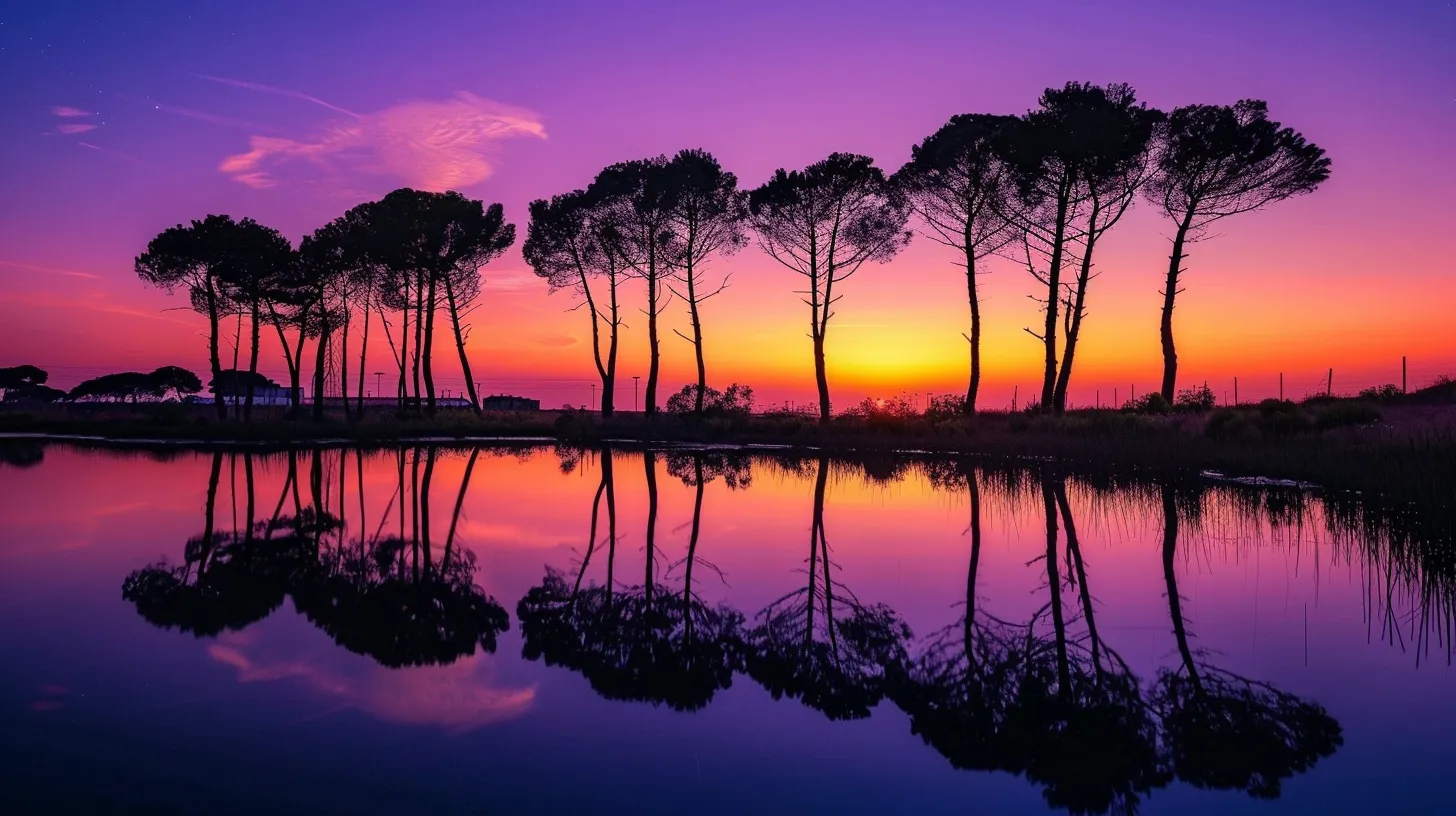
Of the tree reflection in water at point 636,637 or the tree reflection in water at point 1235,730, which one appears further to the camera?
Answer: the tree reflection in water at point 636,637

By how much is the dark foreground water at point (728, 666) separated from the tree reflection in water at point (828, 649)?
0.03 metres

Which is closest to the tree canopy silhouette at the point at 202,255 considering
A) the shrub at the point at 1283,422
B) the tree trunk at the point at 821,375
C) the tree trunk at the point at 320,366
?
the tree trunk at the point at 320,366

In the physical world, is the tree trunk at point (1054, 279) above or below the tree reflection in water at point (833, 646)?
above

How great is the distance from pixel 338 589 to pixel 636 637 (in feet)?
10.3

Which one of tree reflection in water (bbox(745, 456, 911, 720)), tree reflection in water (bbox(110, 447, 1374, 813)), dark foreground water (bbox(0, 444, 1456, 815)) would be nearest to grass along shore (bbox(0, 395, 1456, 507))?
dark foreground water (bbox(0, 444, 1456, 815))

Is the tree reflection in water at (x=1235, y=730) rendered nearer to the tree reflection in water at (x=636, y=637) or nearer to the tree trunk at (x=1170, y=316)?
the tree reflection in water at (x=636, y=637)

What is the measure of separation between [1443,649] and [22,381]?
123907 mm

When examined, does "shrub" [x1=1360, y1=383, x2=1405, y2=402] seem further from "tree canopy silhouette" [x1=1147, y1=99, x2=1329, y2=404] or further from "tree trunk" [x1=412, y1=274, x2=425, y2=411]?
"tree trunk" [x1=412, y1=274, x2=425, y2=411]

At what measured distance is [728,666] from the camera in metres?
5.70

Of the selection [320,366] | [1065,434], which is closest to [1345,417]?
[1065,434]

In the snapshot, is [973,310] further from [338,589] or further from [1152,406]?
[338,589]

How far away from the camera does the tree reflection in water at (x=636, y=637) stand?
210 inches

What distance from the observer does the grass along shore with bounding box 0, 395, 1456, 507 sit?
14938mm

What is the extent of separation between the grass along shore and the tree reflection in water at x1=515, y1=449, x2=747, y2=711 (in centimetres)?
955
